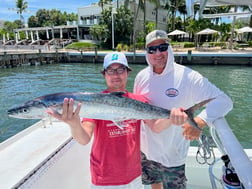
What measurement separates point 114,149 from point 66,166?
99 cm

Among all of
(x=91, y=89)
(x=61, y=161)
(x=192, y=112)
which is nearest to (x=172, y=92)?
(x=192, y=112)

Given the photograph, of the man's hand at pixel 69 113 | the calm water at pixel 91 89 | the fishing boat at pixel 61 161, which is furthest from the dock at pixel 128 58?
the man's hand at pixel 69 113

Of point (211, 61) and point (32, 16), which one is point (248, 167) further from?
point (32, 16)

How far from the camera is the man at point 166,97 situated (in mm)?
2154

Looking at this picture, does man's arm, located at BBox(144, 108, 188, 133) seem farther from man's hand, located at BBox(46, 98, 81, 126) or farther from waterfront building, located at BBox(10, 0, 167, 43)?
waterfront building, located at BBox(10, 0, 167, 43)

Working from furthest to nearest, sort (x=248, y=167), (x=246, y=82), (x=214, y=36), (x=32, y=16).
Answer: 1. (x=32, y=16)
2. (x=214, y=36)
3. (x=246, y=82)
4. (x=248, y=167)

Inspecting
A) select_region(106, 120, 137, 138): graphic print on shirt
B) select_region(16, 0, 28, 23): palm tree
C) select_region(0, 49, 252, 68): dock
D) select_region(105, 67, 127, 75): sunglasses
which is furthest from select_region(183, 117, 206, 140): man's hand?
select_region(16, 0, 28, 23): palm tree

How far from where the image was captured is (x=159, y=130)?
2.12 m

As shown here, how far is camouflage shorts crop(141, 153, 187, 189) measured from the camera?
2.32m

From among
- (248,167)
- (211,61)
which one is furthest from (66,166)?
(211,61)

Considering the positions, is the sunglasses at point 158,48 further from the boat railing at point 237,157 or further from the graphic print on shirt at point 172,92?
the boat railing at point 237,157

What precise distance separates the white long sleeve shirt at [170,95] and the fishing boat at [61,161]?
329 millimetres

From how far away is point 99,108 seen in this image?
182 cm

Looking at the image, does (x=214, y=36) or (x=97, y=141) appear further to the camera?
(x=214, y=36)
